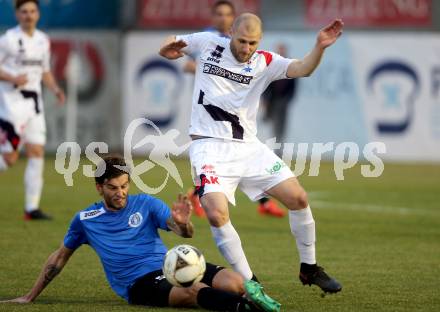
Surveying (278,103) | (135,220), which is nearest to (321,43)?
(135,220)

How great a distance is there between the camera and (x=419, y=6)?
78.9 ft

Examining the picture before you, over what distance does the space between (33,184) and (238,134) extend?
572cm

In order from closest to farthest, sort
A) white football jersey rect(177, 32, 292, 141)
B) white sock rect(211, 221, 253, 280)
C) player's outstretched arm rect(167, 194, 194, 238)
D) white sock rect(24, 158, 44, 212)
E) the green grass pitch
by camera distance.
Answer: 1. player's outstretched arm rect(167, 194, 194, 238)
2. white sock rect(211, 221, 253, 280)
3. the green grass pitch
4. white football jersey rect(177, 32, 292, 141)
5. white sock rect(24, 158, 44, 212)

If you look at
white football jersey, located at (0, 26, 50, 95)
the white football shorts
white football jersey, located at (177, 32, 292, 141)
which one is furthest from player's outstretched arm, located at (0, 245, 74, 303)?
white football jersey, located at (0, 26, 50, 95)

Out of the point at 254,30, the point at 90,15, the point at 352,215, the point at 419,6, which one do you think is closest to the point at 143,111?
the point at 90,15

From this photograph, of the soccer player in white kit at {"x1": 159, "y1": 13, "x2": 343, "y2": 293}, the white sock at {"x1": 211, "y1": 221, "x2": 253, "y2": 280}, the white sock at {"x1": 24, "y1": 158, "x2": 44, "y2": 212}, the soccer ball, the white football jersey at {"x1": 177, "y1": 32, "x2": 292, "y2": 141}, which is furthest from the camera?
the white sock at {"x1": 24, "y1": 158, "x2": 44, "y2": 212}

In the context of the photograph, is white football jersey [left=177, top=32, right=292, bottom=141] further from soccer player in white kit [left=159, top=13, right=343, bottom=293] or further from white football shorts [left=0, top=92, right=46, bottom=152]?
white football shorts [left=0, top=92, right=46, bottom=152]

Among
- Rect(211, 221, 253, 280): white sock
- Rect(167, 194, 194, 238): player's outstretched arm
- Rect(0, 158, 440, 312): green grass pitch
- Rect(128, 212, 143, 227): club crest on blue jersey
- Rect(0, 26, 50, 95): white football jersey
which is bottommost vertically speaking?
Rect(0, 158, 440, 312): green grass pitch

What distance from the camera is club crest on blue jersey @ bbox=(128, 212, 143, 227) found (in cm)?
840

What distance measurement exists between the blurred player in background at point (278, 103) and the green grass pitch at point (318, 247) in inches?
136

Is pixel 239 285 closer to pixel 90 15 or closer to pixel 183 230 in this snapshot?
pixel 183 230

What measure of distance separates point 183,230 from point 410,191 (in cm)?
1206

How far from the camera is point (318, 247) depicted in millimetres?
12227

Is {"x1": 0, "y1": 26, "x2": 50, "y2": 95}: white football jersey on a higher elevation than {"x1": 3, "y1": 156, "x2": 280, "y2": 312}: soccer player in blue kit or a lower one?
higher
